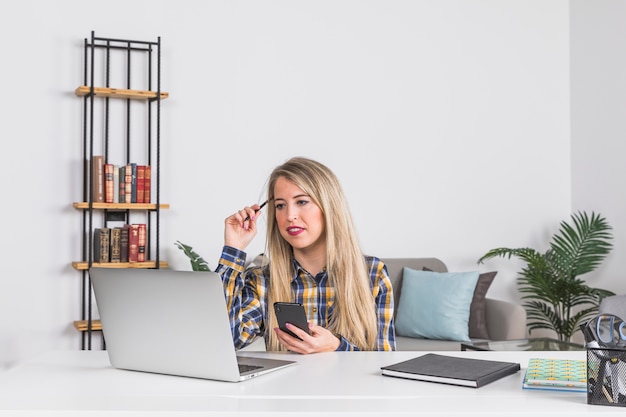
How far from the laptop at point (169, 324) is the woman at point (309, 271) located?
1.55 feet

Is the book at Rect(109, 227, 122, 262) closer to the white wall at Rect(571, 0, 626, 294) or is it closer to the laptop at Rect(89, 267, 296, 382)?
the laptop at Rect(89, 267, 296, 382)

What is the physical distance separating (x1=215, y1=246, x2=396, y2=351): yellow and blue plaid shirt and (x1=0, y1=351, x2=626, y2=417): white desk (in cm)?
49

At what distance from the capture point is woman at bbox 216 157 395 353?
83.4 inches

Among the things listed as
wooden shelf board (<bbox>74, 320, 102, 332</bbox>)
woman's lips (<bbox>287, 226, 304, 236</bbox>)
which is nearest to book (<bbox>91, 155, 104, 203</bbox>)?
wooden shelf board (<bbox>74, 320, 102, 332</bbox>)

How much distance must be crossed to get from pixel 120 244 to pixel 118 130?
69cm

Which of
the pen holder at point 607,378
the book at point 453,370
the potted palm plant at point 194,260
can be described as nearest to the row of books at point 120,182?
the potted palm plant at point 194,260

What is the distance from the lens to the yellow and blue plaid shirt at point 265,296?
2152 mm

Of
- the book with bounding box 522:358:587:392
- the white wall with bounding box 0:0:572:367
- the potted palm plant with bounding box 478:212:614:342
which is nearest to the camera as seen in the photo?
the book with bounding box 522:358:587:392

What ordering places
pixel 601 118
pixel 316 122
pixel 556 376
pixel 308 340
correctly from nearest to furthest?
1. pixel 556 376
2. pixel 308 340
3. pixel 316 122
4. pixel 601 118

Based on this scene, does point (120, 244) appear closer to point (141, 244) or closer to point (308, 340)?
point (141, 244)

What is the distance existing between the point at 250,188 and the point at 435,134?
4.34 feet

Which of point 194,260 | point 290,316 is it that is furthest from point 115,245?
point 290,316

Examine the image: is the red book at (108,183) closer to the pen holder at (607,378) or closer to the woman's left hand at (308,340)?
the woman's left hand at (308,340)

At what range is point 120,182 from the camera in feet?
14.0
